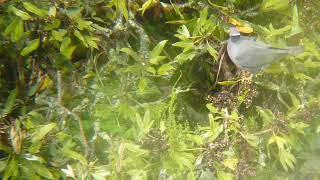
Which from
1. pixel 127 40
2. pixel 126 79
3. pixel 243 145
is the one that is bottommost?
pixel 243 145

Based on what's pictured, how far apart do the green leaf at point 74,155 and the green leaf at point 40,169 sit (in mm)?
93

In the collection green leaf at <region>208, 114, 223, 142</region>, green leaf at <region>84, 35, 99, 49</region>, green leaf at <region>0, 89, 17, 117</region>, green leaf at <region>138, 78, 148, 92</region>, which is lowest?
green leaf at <region>208, 114, 223, 142</region>

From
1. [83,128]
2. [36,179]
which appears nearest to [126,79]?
[83,128]

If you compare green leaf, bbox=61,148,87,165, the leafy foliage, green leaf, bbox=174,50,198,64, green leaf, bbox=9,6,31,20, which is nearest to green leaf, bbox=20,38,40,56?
the leafy foliage

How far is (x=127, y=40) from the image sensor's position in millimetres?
1793

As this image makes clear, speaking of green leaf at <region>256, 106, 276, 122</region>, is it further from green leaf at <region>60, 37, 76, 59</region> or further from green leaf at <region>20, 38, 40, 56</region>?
green leaf at <region>20, 38, 40, 56</region>

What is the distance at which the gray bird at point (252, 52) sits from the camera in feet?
5.53

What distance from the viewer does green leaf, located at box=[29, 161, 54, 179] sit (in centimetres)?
166

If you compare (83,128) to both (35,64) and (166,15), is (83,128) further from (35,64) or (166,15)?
(166,15)

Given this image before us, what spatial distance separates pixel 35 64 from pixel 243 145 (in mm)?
879

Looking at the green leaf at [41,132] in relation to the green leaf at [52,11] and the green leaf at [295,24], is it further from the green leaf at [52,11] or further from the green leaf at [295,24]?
the green leaf at [295,24]

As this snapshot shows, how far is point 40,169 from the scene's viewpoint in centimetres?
167

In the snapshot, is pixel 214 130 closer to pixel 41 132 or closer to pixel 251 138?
pixel 251 138

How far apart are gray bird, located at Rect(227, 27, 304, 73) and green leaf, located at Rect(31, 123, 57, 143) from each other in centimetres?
73
